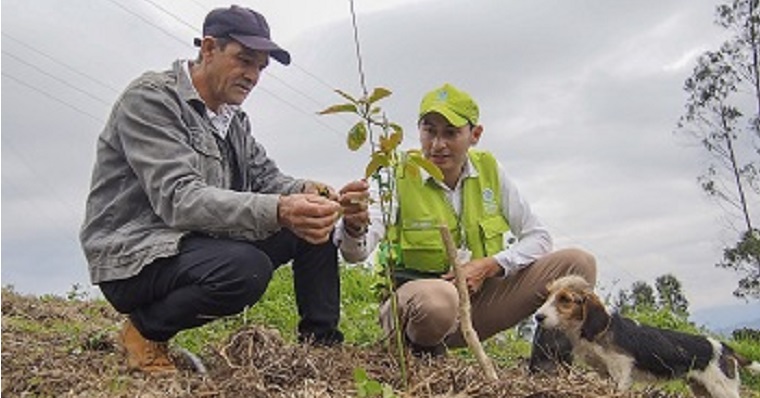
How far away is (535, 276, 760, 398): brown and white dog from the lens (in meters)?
4.32

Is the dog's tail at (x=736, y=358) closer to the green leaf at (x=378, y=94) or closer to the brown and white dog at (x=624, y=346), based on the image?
the brown and white dog at (x=624, y=346)

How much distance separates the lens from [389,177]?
109 inches

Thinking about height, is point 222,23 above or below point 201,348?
above

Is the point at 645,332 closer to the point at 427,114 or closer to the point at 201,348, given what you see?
the point at 427,114

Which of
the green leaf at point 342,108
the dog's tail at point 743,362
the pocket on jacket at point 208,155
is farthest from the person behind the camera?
the dog's tail at point 743,362

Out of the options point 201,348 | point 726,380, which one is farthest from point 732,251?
point 201,348

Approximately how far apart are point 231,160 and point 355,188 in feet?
2.37

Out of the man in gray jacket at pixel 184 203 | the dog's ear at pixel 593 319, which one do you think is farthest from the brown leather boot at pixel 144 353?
the dog's ear at pixel 593 319

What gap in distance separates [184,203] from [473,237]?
1.55 meters

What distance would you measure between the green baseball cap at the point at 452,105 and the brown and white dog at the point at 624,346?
33.6 inches

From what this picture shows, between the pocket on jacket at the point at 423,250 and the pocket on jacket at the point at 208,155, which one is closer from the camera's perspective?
the pocket on jacket at the point at 208,155

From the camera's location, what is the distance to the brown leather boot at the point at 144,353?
11.8ft

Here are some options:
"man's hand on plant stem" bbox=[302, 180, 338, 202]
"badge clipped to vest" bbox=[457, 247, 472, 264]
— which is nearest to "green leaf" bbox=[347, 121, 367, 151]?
"man's hand on plant stem" bbox=[302, 180, 338, 202]

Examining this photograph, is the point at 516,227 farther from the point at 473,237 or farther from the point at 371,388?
the point at 371,388
